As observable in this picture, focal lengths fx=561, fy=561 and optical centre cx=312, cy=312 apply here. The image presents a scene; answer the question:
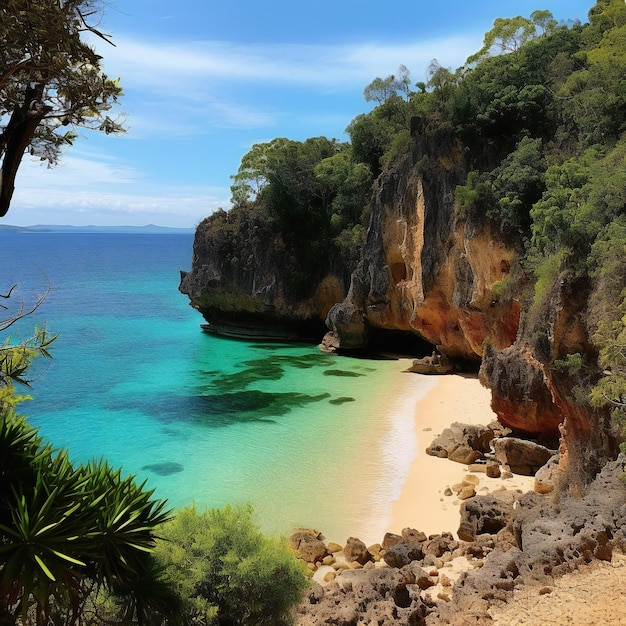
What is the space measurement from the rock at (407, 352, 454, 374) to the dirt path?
70.6 ft

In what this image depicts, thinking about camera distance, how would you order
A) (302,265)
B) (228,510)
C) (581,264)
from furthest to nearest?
1. (302,265)
2. (581,264)
3. (228,510)

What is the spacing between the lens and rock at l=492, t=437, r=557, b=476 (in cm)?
1605

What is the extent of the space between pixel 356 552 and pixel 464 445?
6.90 metres

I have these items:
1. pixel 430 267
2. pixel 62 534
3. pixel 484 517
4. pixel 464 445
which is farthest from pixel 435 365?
pixel 62 534

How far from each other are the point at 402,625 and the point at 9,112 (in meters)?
8.92

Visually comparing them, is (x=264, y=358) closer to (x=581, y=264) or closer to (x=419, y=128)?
(x=419, y=128)

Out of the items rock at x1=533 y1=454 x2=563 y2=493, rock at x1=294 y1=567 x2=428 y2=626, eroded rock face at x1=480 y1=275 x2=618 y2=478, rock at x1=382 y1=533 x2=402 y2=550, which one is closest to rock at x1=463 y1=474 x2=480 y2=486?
rock at x1=533 y1=454 x2=563 y2=493

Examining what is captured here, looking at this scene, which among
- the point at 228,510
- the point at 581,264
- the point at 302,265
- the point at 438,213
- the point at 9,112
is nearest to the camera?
the point at 9,112

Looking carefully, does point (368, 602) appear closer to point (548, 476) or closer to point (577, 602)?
point (577, 602)

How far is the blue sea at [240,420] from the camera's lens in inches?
637

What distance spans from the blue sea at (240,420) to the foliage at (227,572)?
11.2 feet

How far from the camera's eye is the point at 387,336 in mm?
36406

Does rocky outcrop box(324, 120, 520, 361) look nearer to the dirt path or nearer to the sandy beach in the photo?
the sandy beach

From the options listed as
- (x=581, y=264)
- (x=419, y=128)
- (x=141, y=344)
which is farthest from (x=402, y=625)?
(x=141, y=344)
